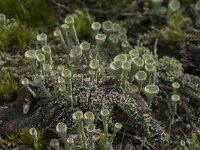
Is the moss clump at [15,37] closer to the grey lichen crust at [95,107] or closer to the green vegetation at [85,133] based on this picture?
the grey lichen crust at [95,107]

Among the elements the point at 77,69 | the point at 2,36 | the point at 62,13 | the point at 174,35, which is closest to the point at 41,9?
the point at 62,13

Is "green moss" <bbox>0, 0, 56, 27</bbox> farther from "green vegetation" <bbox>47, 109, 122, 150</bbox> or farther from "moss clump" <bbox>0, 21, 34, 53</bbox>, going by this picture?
"green vegetation" <bbox>47, 109, 122, 150</bbox>

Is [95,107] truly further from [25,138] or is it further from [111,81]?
[25,138]

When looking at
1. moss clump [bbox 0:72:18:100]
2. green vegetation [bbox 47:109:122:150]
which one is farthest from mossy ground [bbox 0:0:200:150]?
green vegetation [bbox 47:109:122:150]

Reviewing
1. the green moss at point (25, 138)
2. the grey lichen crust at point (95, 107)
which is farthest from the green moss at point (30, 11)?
the green moss at point (25, 138)

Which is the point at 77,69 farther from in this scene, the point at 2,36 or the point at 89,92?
the point at 2,36

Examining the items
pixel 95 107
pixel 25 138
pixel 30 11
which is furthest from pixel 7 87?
pixel 30 11
